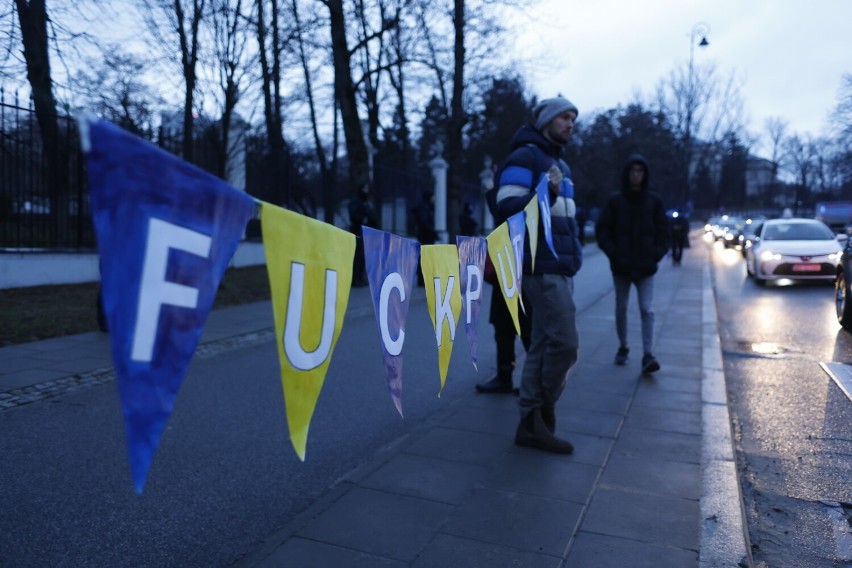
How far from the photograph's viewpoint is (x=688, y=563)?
301cm

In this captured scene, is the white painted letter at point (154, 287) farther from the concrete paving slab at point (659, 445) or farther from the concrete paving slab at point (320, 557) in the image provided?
the concrete paving slab at point (659, 445)

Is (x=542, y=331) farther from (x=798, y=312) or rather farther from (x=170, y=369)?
(x=798, y=312)

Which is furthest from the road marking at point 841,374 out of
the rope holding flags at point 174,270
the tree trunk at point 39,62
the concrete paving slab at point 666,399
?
the tree trunk at point 39,62

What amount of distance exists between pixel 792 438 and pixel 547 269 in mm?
2313

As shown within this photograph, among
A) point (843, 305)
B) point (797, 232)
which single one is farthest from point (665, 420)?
point (797, 232)

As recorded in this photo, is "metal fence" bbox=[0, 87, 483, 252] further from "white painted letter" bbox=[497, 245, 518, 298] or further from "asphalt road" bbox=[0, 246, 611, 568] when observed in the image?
"white painted letter" bbox=[497, 245, 518, 298]

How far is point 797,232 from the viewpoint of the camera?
16.6 m

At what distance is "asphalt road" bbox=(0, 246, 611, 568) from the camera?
10.5 feet

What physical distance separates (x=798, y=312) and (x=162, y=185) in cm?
1191

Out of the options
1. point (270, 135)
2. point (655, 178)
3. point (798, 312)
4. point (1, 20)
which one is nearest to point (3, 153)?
point (1, 20)

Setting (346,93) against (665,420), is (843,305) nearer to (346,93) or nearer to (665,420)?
(665,420)

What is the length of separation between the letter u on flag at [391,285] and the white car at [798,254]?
13.5 meters

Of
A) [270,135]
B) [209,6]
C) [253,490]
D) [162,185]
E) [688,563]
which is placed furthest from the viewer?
[270,135]

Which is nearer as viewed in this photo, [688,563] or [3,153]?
[688,563]
